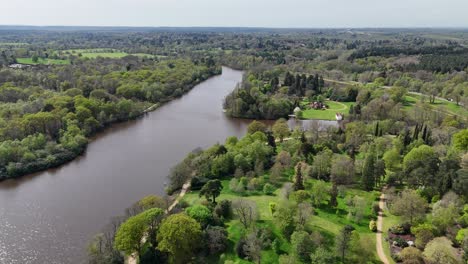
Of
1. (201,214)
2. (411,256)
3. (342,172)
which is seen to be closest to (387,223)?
(411,256)

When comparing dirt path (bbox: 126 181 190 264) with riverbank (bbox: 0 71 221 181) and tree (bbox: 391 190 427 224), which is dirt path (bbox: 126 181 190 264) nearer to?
riverbank (bbox: 0 71 221 181)

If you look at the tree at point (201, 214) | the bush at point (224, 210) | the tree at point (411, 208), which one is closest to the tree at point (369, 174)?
the tree at point (411, 208)

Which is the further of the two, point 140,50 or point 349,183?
point 140,50

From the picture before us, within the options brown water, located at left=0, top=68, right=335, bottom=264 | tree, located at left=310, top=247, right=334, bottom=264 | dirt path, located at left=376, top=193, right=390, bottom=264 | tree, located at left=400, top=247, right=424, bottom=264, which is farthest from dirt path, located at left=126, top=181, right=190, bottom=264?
tree, located at left=400, top=247, right=424, bottom=264

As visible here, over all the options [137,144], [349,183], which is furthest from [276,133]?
[137,144]

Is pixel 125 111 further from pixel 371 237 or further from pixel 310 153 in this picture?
pixel 371 237
